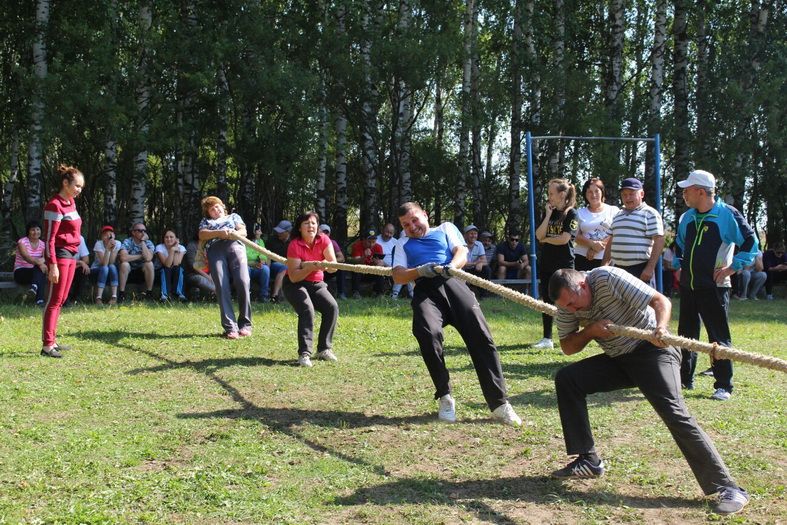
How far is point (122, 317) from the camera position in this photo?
1163 cm

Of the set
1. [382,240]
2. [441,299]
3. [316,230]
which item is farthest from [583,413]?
[382,240]

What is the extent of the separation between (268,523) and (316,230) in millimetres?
4912

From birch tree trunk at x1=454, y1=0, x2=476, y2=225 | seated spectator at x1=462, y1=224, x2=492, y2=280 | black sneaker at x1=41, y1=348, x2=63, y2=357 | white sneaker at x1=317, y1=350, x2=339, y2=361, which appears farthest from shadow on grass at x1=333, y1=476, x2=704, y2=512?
birch tree trunk at x1=454, y1=0, x2=476, y2=225

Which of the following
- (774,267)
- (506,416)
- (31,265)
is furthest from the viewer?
(774,267)

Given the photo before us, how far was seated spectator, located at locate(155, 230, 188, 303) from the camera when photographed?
1423 centimetres

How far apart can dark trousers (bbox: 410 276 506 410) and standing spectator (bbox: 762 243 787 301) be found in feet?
52.2

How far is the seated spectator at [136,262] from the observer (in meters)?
13.8

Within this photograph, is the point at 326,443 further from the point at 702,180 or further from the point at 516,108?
the point at 516,108

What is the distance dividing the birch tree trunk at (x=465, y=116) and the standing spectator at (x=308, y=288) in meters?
11.9

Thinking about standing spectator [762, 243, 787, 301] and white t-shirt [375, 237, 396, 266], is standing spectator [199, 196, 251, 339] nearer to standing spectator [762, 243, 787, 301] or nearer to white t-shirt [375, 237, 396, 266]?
white t-shirt [375, 237, 396, 266]

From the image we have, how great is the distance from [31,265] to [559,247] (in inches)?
352

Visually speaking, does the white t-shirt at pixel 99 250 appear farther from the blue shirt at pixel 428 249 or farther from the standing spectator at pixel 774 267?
the standing spectator at pixel 774 267

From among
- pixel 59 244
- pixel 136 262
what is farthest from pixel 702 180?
pixel 136 262

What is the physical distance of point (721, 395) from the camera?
7.14 metres
